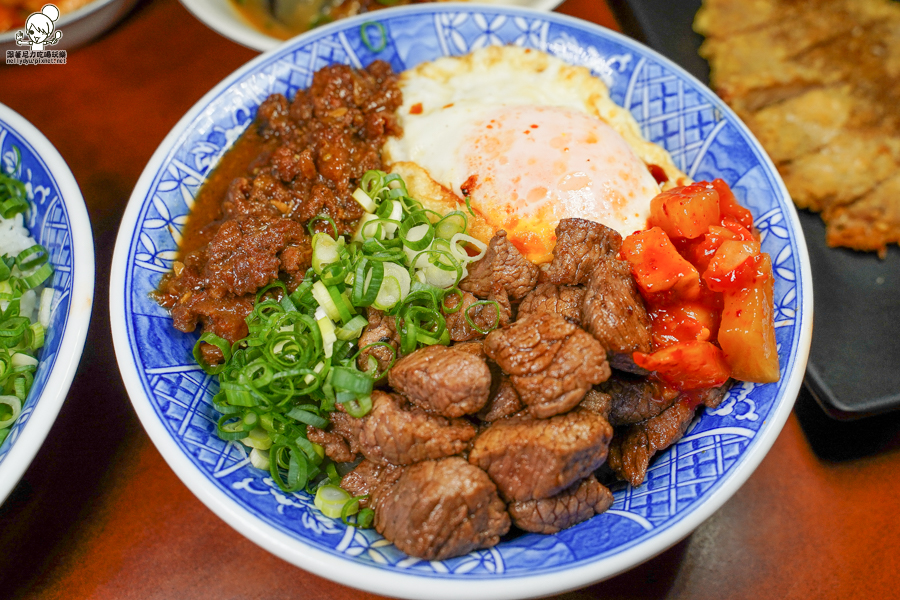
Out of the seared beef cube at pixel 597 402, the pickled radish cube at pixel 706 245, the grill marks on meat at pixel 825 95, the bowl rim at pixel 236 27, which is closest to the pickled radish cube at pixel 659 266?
the pickled radish cube at pixel 706 245

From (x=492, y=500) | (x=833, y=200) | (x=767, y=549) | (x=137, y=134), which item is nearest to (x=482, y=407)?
(x=492, y=500)

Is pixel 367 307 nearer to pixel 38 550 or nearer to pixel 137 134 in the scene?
pixel 38 550

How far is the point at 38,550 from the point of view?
2.32 metres

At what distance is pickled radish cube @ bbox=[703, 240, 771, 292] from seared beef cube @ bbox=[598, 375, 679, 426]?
451 mm

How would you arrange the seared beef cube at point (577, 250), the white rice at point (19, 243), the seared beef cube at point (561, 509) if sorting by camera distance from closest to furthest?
the seared beef cube at point (561, 509)
the seared beef cube at point (577, 250)
the white rice at point (19, 243)

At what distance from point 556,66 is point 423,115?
0.82 m

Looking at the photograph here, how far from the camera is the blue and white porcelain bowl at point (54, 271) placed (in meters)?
1.99

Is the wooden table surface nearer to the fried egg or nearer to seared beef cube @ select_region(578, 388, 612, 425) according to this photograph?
seared beef cube @ select_region(578, 388, 612, 425)

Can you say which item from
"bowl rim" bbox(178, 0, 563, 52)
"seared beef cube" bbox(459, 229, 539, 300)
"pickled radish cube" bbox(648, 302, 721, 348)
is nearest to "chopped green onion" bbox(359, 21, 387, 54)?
"bowl rim" bbox(178, 0, 563, 52)

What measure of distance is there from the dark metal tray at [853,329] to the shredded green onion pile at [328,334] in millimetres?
1768

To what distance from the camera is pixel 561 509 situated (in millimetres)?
1950

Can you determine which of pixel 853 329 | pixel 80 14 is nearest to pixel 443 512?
pixel 853 329

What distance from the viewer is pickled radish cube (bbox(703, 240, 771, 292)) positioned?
7.07 feet

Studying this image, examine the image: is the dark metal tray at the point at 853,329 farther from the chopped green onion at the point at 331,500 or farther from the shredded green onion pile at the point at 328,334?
the chopped green onion at the point at 331,500
